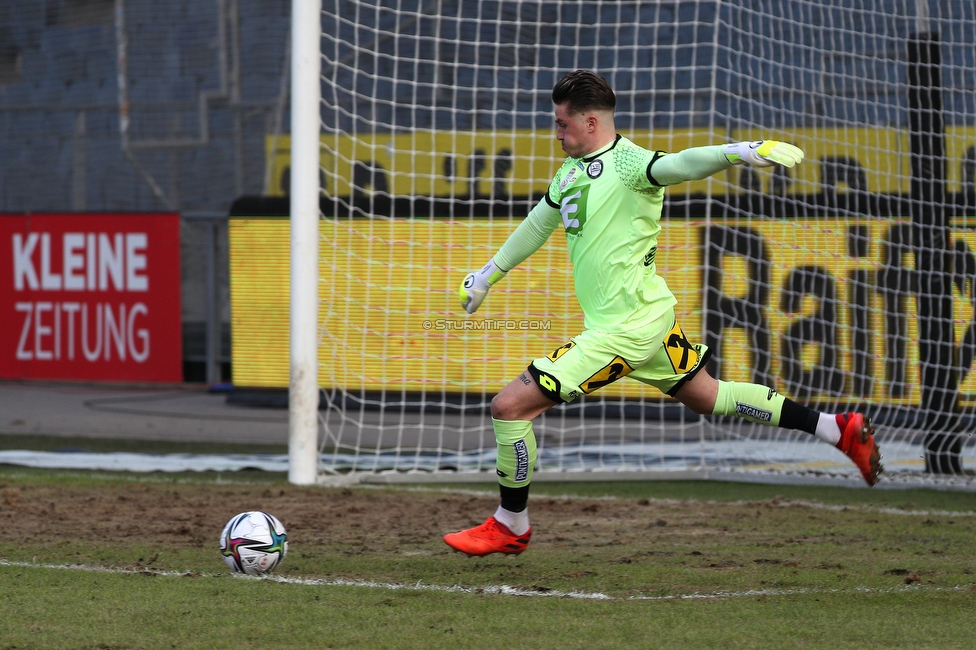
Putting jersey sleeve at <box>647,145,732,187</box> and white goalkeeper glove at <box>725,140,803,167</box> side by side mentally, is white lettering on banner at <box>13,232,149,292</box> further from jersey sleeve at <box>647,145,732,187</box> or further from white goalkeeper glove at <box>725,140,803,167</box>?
white goalkeeper glove at <box>725,140,803,167</box>

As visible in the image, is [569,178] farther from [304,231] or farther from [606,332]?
[304,231]

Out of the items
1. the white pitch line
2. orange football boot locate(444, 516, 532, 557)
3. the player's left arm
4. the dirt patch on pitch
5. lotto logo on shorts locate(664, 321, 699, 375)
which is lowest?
the dirt patch on pitch

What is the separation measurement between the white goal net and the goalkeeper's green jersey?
3.00 metres

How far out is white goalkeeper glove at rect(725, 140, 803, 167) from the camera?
3.97 metres

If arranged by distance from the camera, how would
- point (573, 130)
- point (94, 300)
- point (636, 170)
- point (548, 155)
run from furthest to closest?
point (94, 300)
point (548, 155)
point (573, 130)
point (636, 170)

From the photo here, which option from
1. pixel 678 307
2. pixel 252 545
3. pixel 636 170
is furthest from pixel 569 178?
pixel 678 307

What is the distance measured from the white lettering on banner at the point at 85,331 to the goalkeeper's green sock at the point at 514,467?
888 centimetres

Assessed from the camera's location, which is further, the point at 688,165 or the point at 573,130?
the point at 573,130

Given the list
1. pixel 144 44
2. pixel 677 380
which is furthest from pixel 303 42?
pixel 144 44

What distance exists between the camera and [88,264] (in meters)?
12.7

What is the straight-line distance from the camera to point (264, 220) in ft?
34.9

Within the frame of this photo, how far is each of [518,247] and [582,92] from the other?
2.56 feet

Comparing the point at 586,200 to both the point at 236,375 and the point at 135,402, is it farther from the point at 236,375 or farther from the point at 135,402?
the point at 135,402

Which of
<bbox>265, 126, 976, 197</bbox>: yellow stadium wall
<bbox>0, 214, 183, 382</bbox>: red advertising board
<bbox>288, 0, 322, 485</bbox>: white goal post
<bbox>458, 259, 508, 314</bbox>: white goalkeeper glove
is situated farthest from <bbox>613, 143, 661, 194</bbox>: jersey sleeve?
<bbox>0, 214, 183, 382</bbox>: red advertising board
